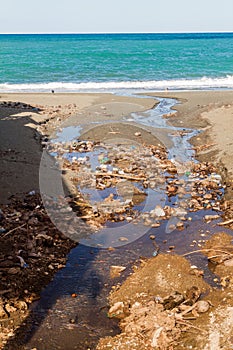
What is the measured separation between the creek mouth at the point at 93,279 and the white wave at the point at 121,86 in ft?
67.7

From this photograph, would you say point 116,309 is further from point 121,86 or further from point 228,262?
point 121,86

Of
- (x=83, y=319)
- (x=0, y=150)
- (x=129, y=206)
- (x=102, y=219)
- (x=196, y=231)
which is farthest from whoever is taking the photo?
(x=0, y=150)

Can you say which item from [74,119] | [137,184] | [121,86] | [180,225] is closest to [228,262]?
[180,225]

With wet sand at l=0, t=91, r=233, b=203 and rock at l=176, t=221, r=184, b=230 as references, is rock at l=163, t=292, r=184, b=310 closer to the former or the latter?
rock at l=176, t=221, r=184, b=230

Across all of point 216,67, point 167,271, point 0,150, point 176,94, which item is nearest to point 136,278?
point 167,271

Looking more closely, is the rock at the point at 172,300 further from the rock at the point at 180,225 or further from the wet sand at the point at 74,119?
the wet sand at the point at 74,119

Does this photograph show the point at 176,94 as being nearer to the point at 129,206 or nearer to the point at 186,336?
the point at 129,206

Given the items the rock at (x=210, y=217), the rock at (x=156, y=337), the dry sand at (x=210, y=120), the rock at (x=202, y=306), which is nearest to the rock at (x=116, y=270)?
the rock at (x=202, y=306)

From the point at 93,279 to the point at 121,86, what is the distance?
25.1 metres

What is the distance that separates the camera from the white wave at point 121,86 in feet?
95.2

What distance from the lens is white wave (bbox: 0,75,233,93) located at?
2902 centimetres

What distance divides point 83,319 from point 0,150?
718 centimetres

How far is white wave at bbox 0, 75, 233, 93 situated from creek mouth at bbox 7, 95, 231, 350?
2064 centimetres

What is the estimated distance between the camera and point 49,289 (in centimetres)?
570
